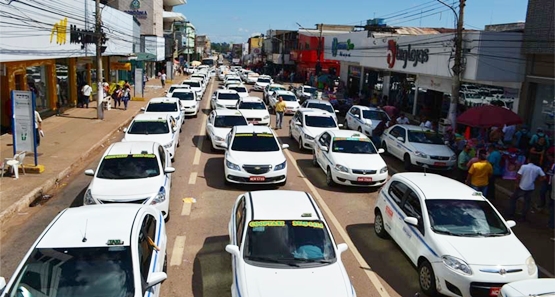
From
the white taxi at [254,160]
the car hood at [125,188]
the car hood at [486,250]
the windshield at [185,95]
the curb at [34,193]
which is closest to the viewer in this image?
the car hood at [486,250]

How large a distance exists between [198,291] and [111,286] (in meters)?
2.07

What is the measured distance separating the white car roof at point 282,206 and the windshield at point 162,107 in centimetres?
1378

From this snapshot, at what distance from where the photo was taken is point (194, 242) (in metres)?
9.43

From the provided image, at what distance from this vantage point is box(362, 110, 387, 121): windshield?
22.5 metres

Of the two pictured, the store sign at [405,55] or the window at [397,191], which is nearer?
the window at [397,191]

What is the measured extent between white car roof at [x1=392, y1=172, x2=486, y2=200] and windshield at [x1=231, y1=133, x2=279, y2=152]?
16.7 ft

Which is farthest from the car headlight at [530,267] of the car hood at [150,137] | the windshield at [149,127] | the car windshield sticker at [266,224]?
the windshield at [149,127]

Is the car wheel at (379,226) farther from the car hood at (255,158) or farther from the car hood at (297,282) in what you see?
the car hood at (255,158)

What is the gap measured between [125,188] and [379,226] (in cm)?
536

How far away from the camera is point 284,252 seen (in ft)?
22.4

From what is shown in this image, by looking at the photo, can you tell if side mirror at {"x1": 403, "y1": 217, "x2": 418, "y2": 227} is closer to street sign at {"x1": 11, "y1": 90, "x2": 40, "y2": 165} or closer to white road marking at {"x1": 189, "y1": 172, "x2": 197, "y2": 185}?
white road marking at {"x1": 189, "y1": 172, "x2": 197, "y2": 185}

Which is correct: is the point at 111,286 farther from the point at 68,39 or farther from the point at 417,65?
the point at 417,65

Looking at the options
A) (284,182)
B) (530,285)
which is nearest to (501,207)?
(284,182)

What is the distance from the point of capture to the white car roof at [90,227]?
6.05 m
